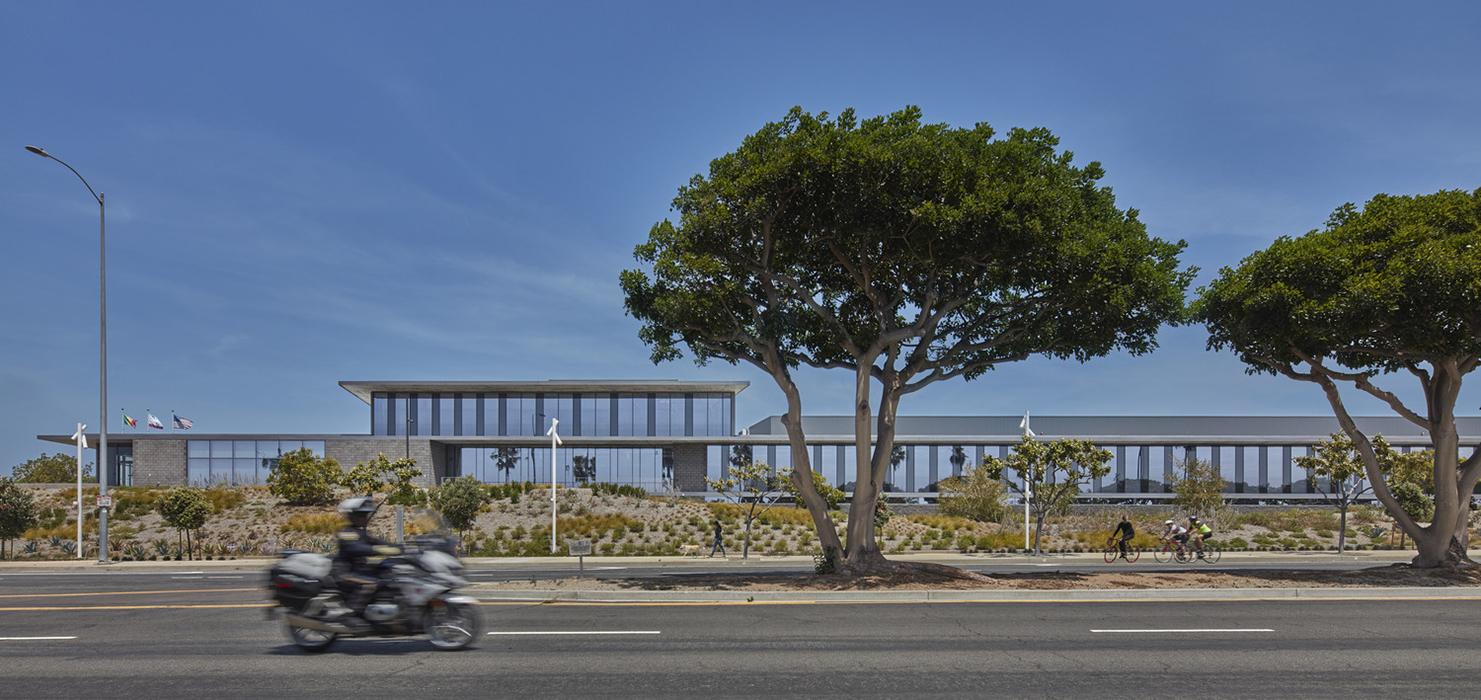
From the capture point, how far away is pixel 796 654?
1149 centimetres

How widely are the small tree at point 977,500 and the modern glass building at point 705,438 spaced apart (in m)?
8.69

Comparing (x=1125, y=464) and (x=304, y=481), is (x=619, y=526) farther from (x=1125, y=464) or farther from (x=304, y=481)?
(x=1125, y=464)

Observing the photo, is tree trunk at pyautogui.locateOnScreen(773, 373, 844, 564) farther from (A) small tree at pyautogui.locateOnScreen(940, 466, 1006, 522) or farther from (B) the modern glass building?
(B) the modern glass building

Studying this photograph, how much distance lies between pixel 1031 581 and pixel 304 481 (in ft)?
127

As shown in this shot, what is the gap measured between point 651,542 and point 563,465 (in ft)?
73.2

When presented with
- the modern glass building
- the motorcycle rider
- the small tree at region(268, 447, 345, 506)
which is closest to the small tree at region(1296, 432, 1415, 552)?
the modern glass building

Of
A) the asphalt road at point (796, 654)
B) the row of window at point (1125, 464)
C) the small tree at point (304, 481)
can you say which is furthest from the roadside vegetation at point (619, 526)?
the asphalt road at point (796, 654)

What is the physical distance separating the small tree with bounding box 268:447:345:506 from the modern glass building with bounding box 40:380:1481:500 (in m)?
11.7

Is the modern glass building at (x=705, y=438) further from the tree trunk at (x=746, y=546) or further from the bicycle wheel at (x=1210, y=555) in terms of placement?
the bicycle wheel at (x=1210, y=555)

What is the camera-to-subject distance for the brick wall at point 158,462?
5978cm

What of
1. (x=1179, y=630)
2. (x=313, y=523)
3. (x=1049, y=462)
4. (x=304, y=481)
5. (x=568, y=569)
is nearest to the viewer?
(x=1179, y=630)

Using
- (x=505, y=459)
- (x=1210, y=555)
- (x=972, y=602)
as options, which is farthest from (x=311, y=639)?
(x=505, y=459)

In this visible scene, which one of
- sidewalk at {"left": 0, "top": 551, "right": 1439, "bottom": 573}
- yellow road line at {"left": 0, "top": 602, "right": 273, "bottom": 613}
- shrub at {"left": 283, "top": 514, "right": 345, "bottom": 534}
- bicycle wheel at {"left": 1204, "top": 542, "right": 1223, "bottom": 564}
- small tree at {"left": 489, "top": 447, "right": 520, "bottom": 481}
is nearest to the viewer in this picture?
yellow road line at {"left": 0, "top": 602, "right": 273, "bottom": 613}

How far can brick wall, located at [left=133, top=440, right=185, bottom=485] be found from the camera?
59781mm
